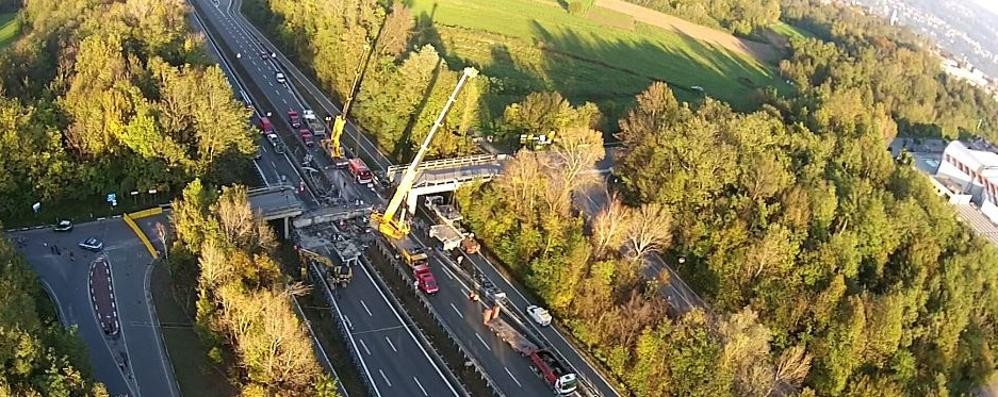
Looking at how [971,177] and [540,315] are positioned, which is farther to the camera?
[971,177]

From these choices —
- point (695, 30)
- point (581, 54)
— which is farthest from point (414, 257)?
point (695, 30)

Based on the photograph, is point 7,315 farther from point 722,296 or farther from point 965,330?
point 965,330

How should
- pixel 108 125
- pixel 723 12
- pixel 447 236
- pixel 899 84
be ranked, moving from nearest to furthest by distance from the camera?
pixel 108 125 < pixel 447 236 < pixel 899 84 < pixel 723 12

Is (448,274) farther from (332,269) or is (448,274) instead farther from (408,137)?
(408,137)

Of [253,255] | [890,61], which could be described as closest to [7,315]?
[253,255]

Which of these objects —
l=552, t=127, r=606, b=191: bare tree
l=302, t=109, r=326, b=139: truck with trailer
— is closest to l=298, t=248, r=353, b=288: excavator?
l=552, t=127, r=606, b=191: bare tree

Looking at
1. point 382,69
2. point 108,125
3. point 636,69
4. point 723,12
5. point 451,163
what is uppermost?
point 723,12

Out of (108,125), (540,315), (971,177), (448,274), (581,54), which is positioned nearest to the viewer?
(540,315)
